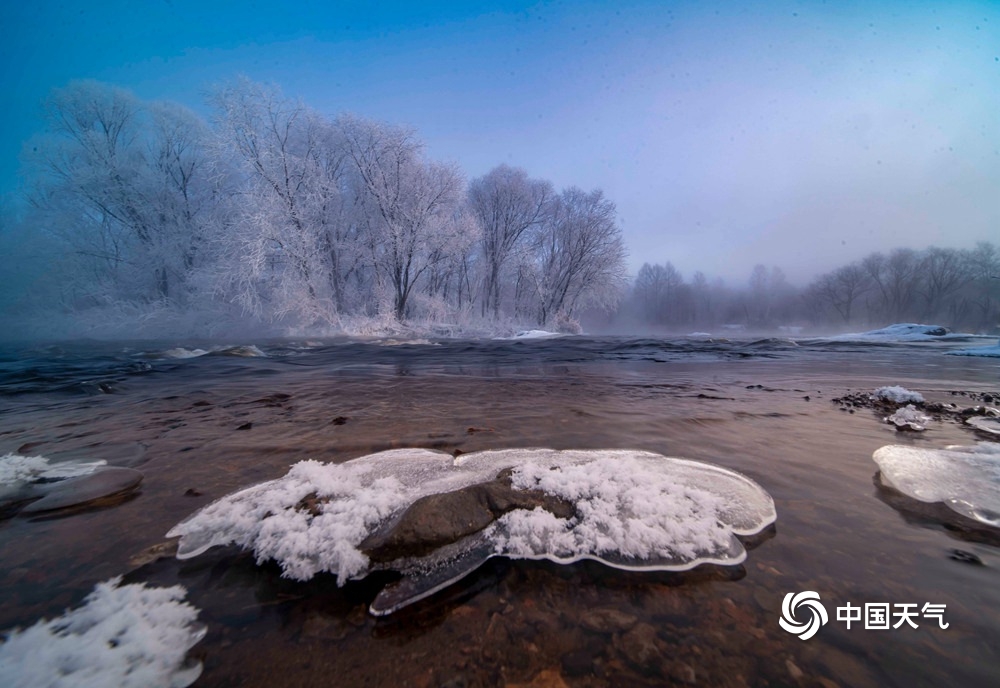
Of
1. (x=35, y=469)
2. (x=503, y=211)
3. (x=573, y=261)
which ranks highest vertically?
(x=503, y=211)

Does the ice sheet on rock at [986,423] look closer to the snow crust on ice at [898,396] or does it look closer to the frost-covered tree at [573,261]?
the snow crust on ice at [898,396]

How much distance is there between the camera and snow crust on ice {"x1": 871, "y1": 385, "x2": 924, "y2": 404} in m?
3.45

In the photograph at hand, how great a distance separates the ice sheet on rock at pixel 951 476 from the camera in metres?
1.53

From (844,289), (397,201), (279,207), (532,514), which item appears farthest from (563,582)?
(844,289)

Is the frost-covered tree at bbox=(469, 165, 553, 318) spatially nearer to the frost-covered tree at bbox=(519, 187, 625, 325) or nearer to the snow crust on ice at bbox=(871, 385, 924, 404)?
the frost-covered tree at bbox=(519, 187, 625, 325)

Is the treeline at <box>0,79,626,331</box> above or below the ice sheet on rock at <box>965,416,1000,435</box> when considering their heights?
above

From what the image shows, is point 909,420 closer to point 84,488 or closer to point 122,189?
point 84,488

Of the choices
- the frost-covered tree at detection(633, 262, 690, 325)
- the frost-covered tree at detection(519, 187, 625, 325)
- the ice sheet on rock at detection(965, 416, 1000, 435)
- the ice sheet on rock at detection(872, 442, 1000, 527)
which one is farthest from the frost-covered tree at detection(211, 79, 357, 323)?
the frost-covered tree at detection(633, 262, 690, 325)

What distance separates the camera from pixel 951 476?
1.73m

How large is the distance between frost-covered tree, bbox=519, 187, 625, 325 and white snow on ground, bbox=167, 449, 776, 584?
982 inches

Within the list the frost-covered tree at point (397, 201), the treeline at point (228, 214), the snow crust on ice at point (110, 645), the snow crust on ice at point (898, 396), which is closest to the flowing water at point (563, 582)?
the snow crust on ice at point (110, 645)

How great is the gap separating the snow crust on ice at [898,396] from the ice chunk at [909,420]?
0.62 meters

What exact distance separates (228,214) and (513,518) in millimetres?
22774

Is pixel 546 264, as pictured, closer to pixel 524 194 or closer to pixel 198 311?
pixel 524 194
